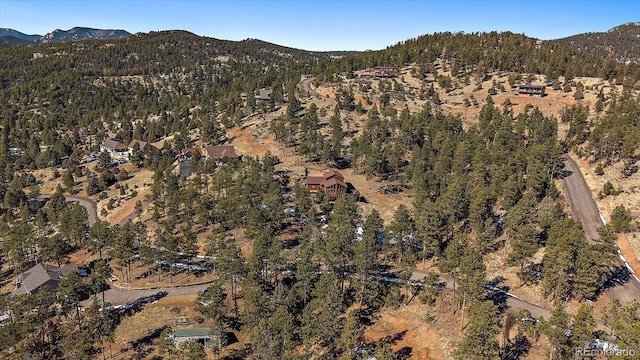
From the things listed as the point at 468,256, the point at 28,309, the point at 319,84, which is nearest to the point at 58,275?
the point at 28,309

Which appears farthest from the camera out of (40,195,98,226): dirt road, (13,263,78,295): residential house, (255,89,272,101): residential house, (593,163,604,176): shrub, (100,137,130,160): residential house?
(255,89,272,101): residential house

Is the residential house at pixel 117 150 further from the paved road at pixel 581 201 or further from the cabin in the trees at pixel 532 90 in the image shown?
the cabin in the trees at pixel 532 90

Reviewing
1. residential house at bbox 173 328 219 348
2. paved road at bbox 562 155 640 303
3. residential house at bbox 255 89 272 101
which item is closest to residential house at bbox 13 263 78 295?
residential house at bbox 173 328 219 348

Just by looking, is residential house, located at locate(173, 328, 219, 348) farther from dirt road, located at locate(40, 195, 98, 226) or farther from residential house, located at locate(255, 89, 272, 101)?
residential house, located at locate(255, 89, 272, 101)

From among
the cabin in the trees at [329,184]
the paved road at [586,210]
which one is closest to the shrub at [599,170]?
the paved road at [586,210]

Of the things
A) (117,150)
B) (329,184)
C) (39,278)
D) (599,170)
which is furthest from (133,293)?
(117,150)
